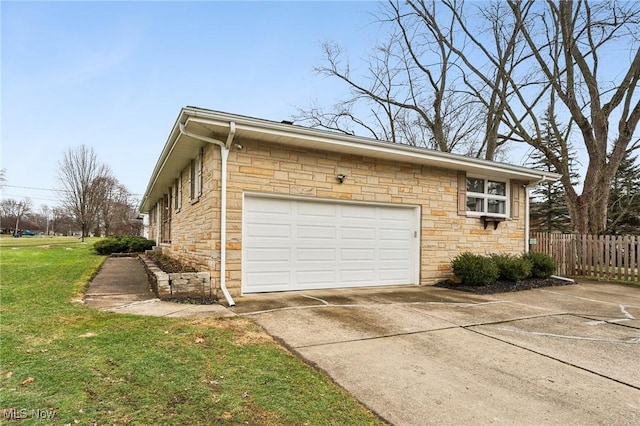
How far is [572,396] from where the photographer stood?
2.76m

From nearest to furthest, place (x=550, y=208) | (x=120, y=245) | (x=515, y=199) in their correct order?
(x=515, y=199) < (x=120, y=245) < (x=550, y=208)

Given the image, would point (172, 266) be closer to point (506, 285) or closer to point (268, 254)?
point (268, 254)

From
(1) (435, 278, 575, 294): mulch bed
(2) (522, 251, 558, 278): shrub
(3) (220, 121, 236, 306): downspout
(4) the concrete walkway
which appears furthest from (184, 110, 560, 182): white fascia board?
(4) the concrete walkway

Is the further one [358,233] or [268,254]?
[358,233]

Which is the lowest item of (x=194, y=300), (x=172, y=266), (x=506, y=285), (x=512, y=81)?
(x=506, y=285)

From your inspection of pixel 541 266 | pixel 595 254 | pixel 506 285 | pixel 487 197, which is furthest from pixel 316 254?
pixel 595 254

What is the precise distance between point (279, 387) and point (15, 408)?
166 centimetres

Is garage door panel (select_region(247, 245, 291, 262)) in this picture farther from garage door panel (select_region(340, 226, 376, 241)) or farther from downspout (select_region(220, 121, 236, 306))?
garage door panel (select_region(340, 226, 376, 241))

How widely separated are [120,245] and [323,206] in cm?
1524

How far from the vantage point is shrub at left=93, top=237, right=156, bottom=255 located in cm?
1788

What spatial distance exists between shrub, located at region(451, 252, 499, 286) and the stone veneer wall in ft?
1.80

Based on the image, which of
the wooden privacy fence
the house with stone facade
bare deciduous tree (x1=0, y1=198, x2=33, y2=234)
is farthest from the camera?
bare deciduous tree (x1=0, y1=198, x2=33, y2=234)

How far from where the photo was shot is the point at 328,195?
748 centimetres

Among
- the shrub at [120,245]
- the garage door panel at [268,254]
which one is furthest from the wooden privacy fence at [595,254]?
the shrub at [120,245]
